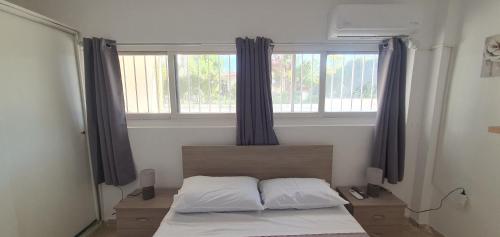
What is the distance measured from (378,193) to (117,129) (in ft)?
8.39

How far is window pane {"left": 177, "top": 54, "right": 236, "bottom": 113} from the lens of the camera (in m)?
2.26

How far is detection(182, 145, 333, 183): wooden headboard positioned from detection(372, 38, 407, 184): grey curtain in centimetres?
59

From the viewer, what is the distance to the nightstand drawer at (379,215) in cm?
188

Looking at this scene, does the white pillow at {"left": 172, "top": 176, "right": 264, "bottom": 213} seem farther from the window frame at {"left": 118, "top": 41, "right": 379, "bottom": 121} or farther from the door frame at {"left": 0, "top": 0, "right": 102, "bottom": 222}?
the door frame at {"left": 0, "top": 0, "right": 102, "bottom": 222}

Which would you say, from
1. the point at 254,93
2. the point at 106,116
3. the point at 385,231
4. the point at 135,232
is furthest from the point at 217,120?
the point at 385,231

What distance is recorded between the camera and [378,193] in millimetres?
2043

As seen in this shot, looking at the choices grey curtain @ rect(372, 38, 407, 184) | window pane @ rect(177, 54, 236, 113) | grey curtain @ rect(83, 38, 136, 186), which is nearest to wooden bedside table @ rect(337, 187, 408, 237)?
grey curtain @ rect(372, 38, 407, 184)

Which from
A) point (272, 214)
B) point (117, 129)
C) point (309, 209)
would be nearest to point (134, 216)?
point (117, 129)

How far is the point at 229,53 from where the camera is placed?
222cm

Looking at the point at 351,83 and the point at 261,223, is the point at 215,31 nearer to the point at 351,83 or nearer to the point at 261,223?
the point at 351,83

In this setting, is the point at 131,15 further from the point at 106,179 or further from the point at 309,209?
the point at 309,209

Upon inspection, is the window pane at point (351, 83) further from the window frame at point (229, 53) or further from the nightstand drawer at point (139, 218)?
the nightstand drawer at point (139, 218)

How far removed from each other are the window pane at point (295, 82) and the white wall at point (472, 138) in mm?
1235

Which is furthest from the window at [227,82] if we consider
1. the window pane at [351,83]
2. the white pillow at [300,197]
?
the white pillow at [300,197]
